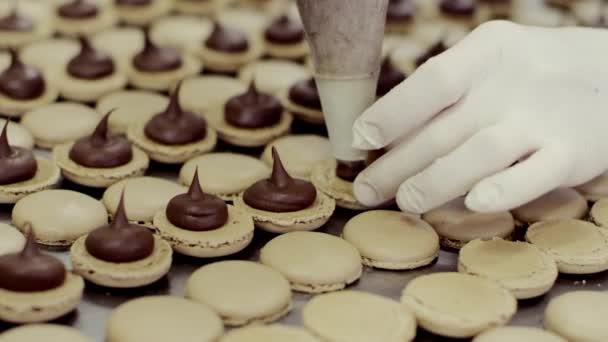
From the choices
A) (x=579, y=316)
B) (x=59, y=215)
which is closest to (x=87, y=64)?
(x=59, y=215)

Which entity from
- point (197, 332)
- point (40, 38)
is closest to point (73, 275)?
point (197, 332)

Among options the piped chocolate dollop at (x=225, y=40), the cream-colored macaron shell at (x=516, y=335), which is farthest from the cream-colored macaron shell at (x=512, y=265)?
the piped chocolate dollop at (x=225, y=40)

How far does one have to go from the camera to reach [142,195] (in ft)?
6.82

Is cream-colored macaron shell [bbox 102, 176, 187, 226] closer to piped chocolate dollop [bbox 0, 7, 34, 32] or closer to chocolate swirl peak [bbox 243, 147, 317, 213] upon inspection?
chocolate swirl peak [bbox 243, 147, 317, 213]

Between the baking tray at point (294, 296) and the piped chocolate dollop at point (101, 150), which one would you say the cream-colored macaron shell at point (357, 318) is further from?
the piped chocolate dollop at point (101, 150)

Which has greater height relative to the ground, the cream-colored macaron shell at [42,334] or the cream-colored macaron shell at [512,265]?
the cream-colored macaron shell at [42,334]

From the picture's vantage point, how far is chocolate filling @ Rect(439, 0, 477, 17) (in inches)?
127

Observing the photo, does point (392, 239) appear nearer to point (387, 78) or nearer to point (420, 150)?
point (420, 150)

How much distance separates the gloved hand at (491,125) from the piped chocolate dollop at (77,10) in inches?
53.4

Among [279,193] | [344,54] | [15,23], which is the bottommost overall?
[279,193]

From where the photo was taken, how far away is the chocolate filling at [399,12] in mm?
3121

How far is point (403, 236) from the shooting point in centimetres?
198

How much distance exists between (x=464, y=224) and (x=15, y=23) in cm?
159

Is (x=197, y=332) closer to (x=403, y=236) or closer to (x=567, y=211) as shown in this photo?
(x=403, y=236)
